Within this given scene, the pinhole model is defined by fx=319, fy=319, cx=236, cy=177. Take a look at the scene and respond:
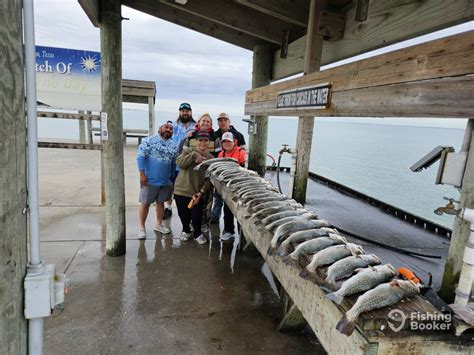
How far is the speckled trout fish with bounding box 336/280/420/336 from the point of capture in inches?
55.6

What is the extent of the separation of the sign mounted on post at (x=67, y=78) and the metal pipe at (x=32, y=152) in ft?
14.6

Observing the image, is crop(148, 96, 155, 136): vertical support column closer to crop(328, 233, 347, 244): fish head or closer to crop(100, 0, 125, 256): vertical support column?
crop(100, 0, 125, 256): vertical support column

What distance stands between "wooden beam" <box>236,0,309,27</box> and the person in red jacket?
71.1 inches

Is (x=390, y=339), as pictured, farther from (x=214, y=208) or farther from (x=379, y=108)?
(x=214, y=208)

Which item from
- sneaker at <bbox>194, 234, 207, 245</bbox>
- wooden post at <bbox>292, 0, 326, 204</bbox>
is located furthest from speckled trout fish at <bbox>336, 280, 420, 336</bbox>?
sneaker at <bbox>194, 234, 207, 245</bbox>

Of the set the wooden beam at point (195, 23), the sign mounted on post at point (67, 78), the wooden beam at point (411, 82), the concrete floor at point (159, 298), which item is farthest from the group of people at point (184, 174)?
the wooden beam at point (411, 82)

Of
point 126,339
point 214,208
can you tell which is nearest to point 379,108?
point 126,339

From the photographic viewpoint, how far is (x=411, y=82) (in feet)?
5.81

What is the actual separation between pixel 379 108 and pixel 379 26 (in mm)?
1820

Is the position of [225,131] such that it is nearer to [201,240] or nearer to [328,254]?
[201,240]

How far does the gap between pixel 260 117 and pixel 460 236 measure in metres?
4.59

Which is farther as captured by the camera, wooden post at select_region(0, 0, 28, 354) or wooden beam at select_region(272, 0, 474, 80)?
wooden beam at select_region(272, 0, 474, 80)

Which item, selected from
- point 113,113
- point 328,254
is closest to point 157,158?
point 113,113

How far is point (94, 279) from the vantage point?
362 cm
